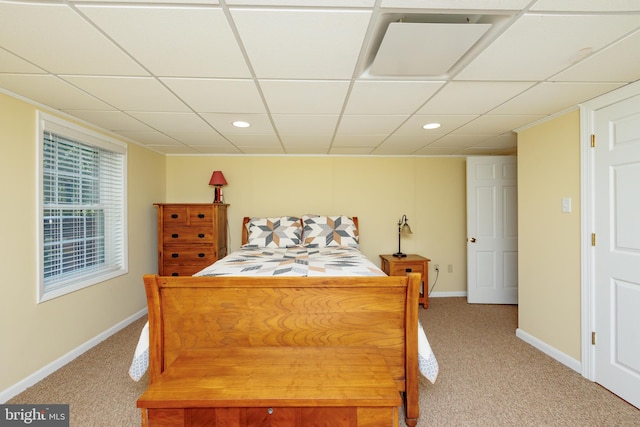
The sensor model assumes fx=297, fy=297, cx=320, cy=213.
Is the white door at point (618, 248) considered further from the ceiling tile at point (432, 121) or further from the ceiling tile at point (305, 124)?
the ceiling tile at point (305, 124)

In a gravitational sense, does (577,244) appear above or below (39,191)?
below

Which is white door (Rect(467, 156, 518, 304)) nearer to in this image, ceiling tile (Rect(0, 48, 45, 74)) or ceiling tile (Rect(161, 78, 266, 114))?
ceiling tile (Rect(161, 78, 266, 114))

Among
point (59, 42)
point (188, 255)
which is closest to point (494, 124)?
point (59, 42)

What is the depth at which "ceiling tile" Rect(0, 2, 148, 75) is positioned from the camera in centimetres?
118

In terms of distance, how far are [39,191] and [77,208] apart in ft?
1.54

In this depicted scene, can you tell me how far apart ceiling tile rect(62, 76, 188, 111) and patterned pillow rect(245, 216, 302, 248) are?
1.71 meters

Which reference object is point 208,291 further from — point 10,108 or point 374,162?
point 374,162

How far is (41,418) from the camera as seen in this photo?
1.69m

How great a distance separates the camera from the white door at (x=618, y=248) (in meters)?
1.89

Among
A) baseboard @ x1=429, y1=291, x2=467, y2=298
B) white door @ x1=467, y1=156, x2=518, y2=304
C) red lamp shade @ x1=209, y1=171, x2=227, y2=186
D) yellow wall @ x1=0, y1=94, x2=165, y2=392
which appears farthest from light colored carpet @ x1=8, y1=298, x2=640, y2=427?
red lamp shade @ x1=209, y1=171, x2=227, y2=186

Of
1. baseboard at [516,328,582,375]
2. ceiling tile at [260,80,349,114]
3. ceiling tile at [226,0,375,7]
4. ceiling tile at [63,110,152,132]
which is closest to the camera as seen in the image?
ceiling tile at [226,0,375,7]

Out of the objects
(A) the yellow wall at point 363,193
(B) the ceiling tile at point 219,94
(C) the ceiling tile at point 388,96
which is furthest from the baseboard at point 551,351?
(B) the ceiling tile at point 219,94

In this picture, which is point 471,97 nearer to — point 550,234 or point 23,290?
point 550,234

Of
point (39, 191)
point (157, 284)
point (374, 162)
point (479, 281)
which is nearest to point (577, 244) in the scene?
point (479, 281)
